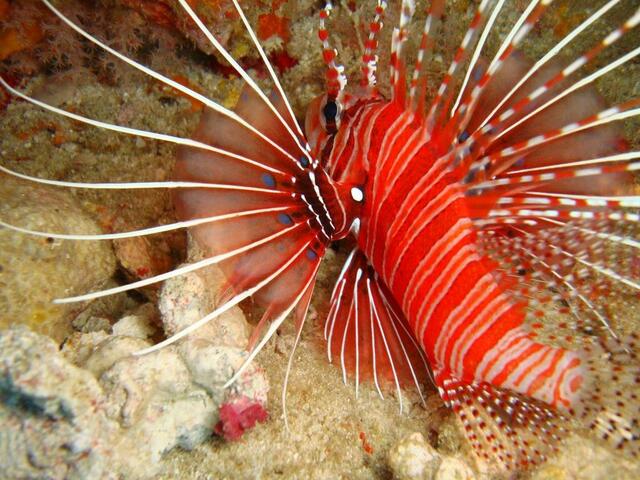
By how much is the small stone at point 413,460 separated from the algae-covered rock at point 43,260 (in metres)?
2.05

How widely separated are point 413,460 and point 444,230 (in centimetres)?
116

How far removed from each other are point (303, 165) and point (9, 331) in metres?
1.72

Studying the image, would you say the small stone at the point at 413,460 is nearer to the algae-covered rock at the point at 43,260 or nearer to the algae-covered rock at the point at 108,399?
the algae-covered rock at the point at 108,399

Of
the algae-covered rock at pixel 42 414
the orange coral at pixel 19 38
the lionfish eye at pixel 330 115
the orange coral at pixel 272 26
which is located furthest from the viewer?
the orange coral at pixel 272 26

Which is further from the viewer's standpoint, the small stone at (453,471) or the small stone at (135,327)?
the small stone at (135,327)

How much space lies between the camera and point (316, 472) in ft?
8.08

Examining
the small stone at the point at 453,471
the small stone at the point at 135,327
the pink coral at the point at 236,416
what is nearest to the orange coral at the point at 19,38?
the small stone at the point at 135,327

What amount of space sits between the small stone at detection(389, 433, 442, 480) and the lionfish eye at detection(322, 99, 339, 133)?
1828mm

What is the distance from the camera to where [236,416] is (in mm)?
2422

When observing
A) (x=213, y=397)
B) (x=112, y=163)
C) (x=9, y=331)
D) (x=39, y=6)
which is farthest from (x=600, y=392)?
(x=39, y=6)

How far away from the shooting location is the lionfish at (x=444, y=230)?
7.54ft

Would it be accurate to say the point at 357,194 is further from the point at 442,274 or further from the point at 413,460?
the point at 413,460

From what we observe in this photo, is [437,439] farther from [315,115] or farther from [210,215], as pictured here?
[315,115]

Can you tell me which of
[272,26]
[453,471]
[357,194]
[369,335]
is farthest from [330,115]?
[453,471]
